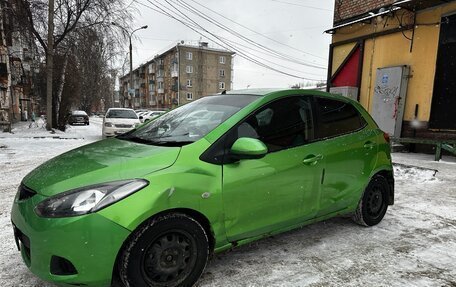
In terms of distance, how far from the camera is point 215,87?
192 ft

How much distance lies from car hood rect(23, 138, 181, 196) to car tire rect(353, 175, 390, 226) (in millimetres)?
2461

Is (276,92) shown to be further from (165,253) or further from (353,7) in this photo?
(353,7)

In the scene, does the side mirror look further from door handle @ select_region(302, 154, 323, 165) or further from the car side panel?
door handle @ select_region(302, 154, 323, 165)

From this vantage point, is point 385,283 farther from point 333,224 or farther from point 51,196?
point 51,196

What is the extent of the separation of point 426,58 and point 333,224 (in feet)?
25.6

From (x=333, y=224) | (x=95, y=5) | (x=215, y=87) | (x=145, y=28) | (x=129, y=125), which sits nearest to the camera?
(x=333, y=224)

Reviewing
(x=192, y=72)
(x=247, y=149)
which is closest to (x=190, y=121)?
(x=247, y=149)

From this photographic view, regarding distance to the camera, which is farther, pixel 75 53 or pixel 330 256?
pixel 75 53

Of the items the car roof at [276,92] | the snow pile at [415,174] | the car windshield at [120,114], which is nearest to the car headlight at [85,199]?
the car roof at [276,92]

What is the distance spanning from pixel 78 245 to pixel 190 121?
148 centimetres

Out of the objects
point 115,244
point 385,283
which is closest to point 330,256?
point 385,283

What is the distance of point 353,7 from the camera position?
467 inches

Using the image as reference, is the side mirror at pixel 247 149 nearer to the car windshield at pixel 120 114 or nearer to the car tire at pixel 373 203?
the car tire at pixel 373 203

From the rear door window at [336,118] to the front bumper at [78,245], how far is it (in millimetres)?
2135
